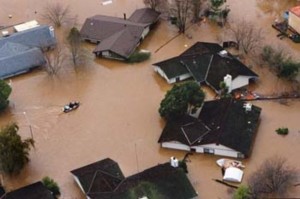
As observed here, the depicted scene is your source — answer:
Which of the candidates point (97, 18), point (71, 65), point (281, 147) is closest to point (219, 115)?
point (281, 147)

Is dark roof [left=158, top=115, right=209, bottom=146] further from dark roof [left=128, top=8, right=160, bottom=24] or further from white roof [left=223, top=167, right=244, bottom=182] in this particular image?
dark roof [left=128, top=8, right=160, bottom=24]

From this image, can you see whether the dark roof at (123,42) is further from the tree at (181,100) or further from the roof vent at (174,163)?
the roof vent at (174,163)

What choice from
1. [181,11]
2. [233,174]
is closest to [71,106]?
[233,174]

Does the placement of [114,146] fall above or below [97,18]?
below

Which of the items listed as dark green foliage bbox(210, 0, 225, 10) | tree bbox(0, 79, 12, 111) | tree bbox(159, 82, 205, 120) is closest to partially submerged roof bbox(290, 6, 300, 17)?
dark green foliage bbox(210, 0, 225, 10)

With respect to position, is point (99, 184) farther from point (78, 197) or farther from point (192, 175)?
point (192, 175)

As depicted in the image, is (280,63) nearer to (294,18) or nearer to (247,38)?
(247,38)

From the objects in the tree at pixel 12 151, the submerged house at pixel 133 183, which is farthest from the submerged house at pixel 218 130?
the tree at pixel 12 151
